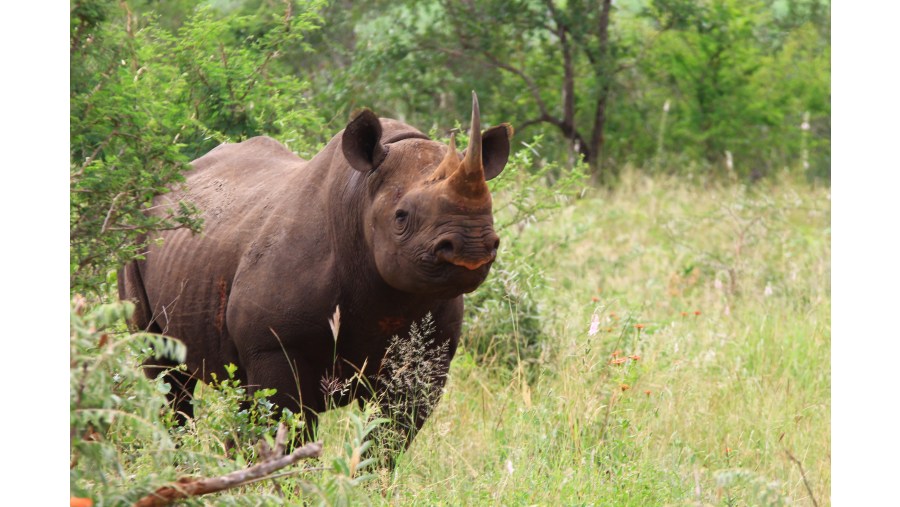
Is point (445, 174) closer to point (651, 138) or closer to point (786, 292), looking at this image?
point (786, 292)

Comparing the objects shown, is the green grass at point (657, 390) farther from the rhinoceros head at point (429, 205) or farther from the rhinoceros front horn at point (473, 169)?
the rhinoceros front horn at point (473, 169)

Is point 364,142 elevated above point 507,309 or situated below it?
above

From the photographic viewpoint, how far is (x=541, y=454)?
5117 mm

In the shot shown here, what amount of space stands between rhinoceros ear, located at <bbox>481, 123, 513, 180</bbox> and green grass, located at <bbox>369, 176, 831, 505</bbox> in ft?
2.99

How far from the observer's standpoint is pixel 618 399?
543 cm

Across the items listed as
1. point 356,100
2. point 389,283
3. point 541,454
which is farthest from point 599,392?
point 356,100

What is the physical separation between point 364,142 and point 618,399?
1686mm

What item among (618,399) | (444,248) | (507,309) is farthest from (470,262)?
(507,309)

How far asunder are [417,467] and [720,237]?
6.75 meters

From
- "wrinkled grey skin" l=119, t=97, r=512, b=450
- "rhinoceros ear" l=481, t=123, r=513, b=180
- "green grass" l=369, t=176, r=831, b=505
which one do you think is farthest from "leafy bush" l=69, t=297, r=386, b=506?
"rhinoceros ear" l=481, t=123, r=513, b=180

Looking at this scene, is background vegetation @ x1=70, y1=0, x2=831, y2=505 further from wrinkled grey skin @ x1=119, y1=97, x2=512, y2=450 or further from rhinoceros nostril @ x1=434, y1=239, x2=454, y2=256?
rhinoceros nostril @ x1=434, y1=239, x2=454, y2=256

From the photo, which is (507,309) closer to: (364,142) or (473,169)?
(364,142)

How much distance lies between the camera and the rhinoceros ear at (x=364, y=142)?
463cm

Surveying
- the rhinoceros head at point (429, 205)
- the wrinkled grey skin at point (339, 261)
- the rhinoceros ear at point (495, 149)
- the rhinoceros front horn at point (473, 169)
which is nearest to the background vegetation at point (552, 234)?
the wrinkled grey skin at point (339, 261)
